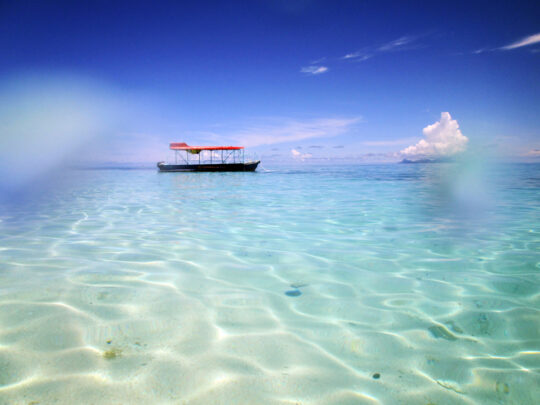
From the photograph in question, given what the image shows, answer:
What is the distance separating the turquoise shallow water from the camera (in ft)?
5.66

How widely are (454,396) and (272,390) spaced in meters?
1.02

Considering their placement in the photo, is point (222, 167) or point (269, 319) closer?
point (269, 319)

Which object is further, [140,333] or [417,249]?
[417,249]

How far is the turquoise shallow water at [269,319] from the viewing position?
1.73 meters

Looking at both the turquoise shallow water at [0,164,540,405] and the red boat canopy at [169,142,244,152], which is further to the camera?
the red boat canopy at [169,142,244,152]

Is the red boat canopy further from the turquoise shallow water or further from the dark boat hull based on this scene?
the turquoise shallow water

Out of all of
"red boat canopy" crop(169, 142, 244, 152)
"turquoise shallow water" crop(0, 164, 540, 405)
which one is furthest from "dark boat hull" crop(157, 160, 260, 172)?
"turquoise shallow water" crop(0, 164, 540, 405)

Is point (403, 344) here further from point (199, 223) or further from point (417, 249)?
point (199, 223)

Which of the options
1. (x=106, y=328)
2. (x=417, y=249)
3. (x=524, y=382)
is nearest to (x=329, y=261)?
(x=417, y=249)

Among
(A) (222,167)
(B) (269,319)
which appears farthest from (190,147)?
(B) (269,319)

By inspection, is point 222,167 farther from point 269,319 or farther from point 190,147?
point 269,319

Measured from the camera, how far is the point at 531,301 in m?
2.92

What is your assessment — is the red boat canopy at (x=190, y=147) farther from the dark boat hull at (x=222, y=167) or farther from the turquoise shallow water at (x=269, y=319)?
A: the turquoise shallow water at (x=269, y=319)

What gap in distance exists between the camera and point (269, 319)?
2533mm
